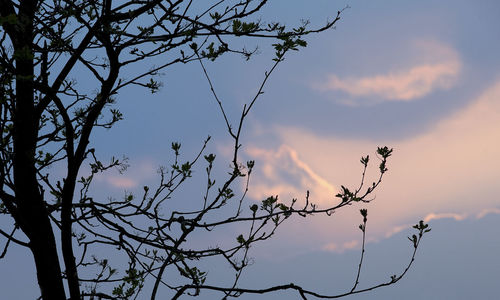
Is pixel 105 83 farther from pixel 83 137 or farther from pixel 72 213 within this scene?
pixel 72 213

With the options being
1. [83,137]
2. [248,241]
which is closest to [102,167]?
[83,137]

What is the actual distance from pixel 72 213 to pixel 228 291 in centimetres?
185

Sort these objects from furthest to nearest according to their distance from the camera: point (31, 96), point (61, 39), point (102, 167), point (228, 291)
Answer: point (102, 167)
point (31, 96)
point (61, 39)
point (228, 291)

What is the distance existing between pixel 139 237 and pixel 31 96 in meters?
1.70

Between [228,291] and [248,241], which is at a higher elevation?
[248,241]

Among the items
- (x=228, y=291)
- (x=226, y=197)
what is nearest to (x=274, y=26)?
(x=226, y=197)

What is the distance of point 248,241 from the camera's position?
4867 mm

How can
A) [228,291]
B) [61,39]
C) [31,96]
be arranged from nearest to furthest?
[228,291] → [61,39] → [31,96]

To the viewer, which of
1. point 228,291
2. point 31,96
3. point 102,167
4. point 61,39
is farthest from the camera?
point 102,167

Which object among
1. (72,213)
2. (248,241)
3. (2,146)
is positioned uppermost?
(2,146)

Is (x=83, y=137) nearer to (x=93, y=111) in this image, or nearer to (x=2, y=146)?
(x=93, y=111)

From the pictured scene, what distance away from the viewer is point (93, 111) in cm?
534

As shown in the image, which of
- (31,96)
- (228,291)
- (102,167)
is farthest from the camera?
(102,167)

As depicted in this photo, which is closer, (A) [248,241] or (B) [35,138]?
(A) [248,241]
